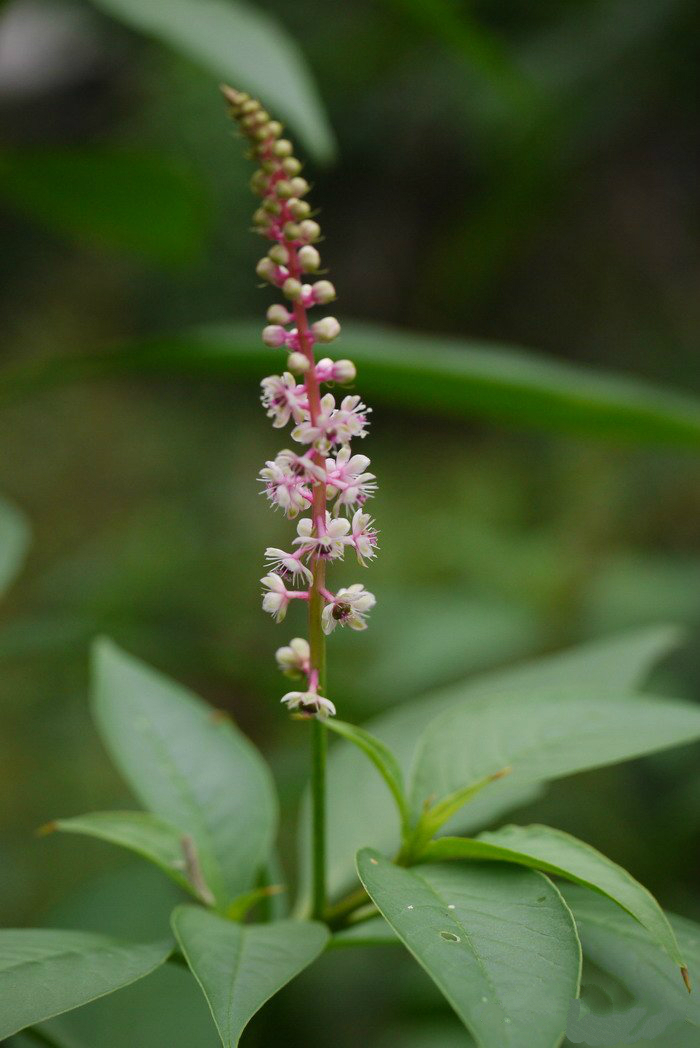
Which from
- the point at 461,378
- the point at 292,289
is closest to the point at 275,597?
the point at 292,289

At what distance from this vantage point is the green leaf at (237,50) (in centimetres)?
159

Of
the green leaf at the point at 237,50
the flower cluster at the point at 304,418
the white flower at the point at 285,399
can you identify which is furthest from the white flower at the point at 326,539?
the green leaf at the point at 237,50

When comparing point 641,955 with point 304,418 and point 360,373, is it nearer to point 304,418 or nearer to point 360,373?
point 304,418

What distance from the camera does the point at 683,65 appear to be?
205 inches

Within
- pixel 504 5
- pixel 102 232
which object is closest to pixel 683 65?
pixel 504 5

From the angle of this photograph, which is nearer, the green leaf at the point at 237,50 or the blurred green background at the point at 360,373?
the green leaf at the point at 237,50

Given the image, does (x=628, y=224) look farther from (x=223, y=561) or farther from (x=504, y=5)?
(x=223, y=561)

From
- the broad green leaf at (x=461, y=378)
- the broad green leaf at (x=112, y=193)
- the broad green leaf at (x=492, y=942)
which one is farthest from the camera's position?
the broad green leaf at (x=112, y=193)

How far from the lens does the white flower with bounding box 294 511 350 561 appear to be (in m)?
0.93

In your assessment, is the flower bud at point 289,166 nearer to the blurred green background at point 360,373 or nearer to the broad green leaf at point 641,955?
the blurred green background at point 360,373

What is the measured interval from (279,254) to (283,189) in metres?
0.06

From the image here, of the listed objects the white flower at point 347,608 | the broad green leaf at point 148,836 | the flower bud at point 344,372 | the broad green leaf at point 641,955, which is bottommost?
the broad green leaf at point 641,955

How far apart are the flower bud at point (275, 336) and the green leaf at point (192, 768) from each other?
655mm

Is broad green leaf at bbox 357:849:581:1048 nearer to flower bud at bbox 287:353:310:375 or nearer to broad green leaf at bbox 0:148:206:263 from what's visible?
flower bud at bbox 287:353:310:375
